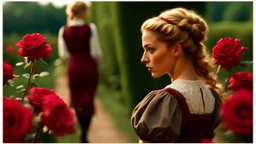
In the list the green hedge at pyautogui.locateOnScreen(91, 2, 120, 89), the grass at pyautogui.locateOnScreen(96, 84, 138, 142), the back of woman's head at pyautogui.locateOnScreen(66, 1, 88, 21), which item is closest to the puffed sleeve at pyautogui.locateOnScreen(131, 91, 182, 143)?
the back of woman's head at pyautogui.locateOnScreen(66, 1, 88, 21)

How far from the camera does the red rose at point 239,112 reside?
1506 millimetres

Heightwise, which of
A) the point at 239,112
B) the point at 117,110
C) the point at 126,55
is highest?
the point at 239,112

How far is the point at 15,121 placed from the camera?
1.58 meters

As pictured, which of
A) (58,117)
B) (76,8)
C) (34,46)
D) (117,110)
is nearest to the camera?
(58,117)

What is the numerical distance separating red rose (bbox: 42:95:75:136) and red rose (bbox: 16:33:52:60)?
2.05 ft

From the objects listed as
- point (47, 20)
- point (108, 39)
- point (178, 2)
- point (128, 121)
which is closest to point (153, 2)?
point (178, 2)

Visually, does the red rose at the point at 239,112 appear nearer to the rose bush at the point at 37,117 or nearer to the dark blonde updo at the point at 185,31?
the rose bush at the point at 37,117

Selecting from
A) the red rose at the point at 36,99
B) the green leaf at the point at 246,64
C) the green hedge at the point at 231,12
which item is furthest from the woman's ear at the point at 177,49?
the green hedge at the point at 231,12

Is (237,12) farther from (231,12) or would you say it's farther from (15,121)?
(15,121)

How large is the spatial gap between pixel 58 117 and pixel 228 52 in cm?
98

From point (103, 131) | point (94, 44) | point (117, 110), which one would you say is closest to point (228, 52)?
point (94, 44)

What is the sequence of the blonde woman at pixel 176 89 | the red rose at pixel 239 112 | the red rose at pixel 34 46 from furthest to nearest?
the red rose at pixel 34 46, the blonde woman at pixel 176 89, the red rose at pixel 239 112

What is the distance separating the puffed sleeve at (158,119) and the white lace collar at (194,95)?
9 cm

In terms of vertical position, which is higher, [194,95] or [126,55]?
[194,95]
